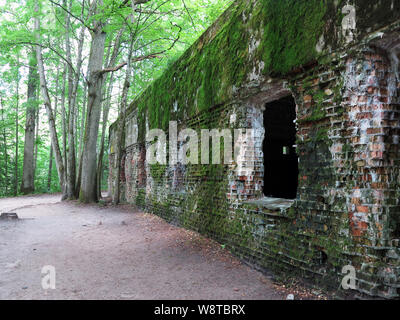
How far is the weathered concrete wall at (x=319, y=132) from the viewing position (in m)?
2.78

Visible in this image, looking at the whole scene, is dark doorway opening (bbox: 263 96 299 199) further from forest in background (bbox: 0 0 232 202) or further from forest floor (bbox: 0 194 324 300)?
forest in background (bbox: 0 0 232 202)

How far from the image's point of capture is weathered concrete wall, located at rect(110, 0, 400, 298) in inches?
109

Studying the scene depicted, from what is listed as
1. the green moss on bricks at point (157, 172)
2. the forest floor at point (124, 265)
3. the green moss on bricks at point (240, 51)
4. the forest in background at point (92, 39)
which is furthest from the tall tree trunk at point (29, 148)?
the green moss on bricks at point (240, 51)

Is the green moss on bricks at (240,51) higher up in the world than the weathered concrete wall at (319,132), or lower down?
higher up

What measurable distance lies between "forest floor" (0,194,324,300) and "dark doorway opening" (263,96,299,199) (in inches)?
105

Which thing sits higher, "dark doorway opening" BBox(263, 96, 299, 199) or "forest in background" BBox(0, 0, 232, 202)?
"forest in background" BBox(0, 0, 232, 202)

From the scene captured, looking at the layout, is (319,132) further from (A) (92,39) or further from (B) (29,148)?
(B) (29,148)

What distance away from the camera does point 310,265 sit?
337cm

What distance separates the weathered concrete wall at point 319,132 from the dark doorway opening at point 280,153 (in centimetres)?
215

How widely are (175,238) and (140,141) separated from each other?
566 cm

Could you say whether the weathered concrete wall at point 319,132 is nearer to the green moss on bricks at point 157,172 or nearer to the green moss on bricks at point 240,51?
the green moss on bricks at point 240,51

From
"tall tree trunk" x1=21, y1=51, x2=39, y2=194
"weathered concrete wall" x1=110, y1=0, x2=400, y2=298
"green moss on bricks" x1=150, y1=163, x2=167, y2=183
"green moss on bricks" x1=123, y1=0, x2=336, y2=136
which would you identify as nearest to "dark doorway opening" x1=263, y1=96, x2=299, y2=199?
"green moss on bricks" x1=123, y1=0, x2=336, y2=136

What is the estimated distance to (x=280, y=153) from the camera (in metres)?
7.88
